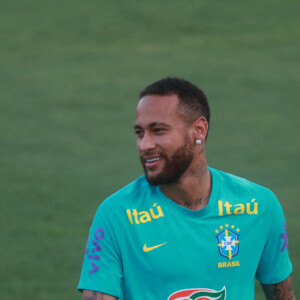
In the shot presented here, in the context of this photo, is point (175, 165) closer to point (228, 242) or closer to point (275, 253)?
point (228, 242)

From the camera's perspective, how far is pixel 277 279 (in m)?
3.73

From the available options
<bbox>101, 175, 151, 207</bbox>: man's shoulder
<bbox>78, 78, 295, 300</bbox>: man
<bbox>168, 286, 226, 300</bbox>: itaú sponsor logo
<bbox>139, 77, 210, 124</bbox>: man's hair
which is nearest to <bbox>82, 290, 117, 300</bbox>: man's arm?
<bbox>78, 78, 295, 300</bbox>: man

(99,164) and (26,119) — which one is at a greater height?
(26,119)

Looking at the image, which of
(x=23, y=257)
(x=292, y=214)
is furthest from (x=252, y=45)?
(x=23, y=257)

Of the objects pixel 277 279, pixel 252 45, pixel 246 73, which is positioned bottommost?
pixel 277 279

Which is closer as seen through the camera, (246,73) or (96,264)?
(96,264)

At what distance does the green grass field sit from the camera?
786 cm

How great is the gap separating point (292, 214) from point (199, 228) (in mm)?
4884

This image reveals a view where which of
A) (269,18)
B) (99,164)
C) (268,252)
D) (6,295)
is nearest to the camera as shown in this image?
(268,252)

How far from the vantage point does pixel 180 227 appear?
355 centimetres

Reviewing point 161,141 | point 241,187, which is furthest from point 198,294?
point 161,141

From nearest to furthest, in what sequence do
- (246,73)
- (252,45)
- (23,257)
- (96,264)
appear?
(96,264) → (23,257) → (246,73) → (252,45)

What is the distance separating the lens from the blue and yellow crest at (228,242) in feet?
11.7

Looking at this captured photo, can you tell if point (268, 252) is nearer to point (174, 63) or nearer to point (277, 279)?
point (277, 279)
